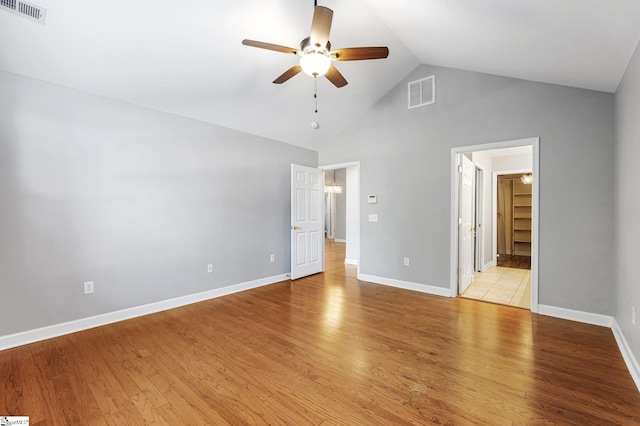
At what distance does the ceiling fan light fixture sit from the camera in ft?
7.53

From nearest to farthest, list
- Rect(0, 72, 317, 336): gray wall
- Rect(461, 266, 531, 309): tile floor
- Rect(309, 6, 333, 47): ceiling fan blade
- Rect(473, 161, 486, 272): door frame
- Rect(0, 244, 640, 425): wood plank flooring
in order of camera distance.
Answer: Rect(0, 244, 640, 425): wood plank flooring < Rect(309, 6, 333, 47): ceiling fan blade < Rect(0, 72, 317, 336): gray wall < Rect(461, 266, 531, 309): tile floor < Rect(473, 161, 486, 272): door frame

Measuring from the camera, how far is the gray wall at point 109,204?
2.75m

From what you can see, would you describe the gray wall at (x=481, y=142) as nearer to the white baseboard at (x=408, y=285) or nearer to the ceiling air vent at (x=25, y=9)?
the white baseboard at (x=408, y=285)

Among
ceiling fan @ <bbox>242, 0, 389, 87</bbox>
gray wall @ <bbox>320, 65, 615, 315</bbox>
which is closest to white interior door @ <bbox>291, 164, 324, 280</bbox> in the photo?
gray wall @ <bbox>320, 65, 615, 315</bbox>

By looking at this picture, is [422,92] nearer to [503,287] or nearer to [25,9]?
[503,287]

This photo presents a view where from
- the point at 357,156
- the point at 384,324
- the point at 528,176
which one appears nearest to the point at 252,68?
the point at 357,156

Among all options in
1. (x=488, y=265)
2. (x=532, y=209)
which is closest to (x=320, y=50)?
(x=532, y=209)

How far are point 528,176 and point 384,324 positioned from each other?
6.84 meters

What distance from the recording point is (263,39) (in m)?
3.07

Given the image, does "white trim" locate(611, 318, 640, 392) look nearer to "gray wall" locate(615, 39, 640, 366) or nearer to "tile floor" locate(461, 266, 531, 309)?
"gray wall" locate(615, 39, 640, 366)

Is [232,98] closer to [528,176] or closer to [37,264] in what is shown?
[37,264]

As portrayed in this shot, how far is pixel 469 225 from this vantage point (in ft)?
15.8

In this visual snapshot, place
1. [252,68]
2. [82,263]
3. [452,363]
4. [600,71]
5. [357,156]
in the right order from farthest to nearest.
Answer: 1. [357,156]
2. [252,68]
3. [82,263]
4. [600,71]
5. [452,363]

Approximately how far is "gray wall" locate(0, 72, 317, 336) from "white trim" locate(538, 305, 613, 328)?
14.0 feet
